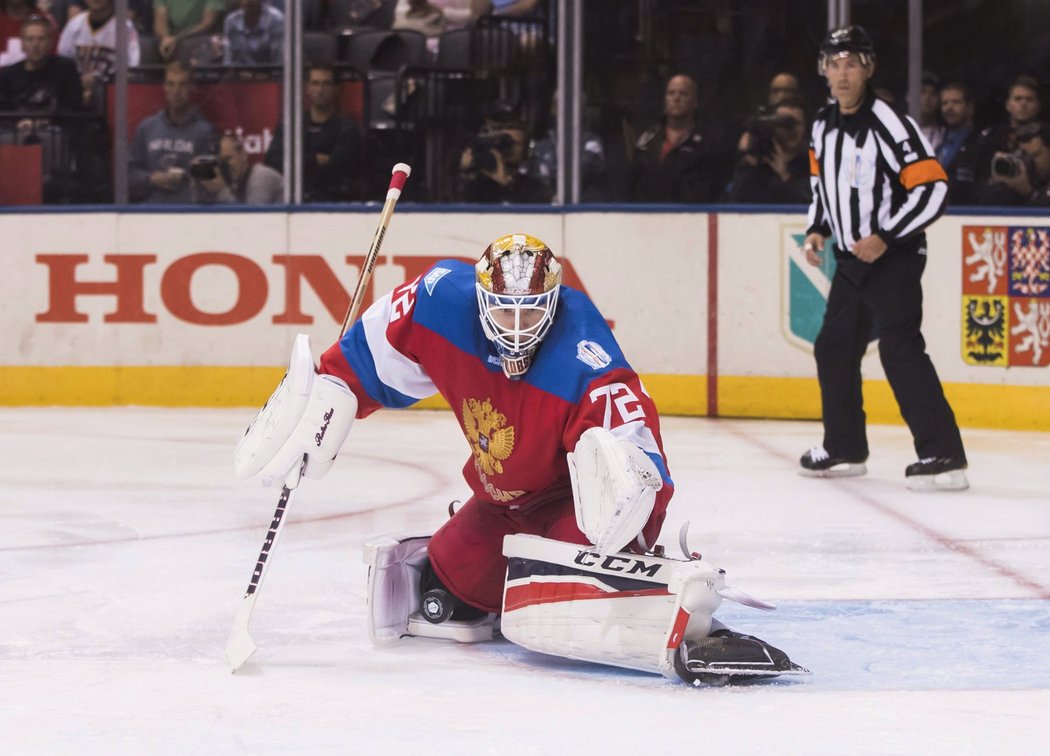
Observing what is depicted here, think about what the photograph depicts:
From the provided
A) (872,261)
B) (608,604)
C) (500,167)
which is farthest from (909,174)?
(608,604)

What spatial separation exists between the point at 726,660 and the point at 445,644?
579mm

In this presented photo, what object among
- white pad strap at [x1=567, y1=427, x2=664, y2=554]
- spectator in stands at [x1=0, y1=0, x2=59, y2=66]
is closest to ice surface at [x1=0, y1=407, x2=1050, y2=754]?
white pad strap at [x1=567, y1=427, x2=664, y2=554]

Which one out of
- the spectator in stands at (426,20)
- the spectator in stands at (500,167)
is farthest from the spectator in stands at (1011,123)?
the spectator in stands at (426,20)

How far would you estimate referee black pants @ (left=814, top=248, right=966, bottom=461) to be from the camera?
496 centimetres

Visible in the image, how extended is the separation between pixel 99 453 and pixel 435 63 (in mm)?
2414

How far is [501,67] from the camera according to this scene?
7.03 m

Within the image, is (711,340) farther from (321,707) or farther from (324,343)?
(321,707)

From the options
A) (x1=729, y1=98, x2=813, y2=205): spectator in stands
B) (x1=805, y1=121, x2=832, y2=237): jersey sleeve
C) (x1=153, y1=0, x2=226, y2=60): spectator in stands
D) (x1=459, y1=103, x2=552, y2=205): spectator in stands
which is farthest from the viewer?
(x1=153, y1=0, x2=226, y2=60): spectator in stands

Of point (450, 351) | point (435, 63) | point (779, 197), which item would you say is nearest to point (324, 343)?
point (435, 63)

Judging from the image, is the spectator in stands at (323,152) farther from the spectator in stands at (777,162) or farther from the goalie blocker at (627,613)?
the goalie blocker at (627,613)

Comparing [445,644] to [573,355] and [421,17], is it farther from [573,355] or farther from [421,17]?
[421,17]

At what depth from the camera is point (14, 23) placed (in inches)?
293

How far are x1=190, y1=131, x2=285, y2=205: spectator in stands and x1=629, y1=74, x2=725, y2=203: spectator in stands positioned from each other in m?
1.48

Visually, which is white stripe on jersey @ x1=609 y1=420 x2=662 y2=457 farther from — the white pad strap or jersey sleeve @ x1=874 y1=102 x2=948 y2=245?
jersey sleeve @ x1=874 y1=102 x2=948 y2=245
